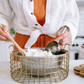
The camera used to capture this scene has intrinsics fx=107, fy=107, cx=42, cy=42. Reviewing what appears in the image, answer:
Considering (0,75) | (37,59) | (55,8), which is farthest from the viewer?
(55,8)

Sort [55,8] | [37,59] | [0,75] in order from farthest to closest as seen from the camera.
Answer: [55,8], [0,75], [37,59]

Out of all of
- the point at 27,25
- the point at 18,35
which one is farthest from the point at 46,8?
the point at 18,35

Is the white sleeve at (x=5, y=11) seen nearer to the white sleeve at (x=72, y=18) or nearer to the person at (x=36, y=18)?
the person at (x=36, y=18)

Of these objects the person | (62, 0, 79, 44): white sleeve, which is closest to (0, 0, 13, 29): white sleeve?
the person

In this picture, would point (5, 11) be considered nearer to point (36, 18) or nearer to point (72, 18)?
point (36, 18)

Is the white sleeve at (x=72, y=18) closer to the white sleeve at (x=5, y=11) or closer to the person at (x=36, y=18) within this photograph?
the person at (x=36, y=18)

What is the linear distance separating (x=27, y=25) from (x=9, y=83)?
1.68ft

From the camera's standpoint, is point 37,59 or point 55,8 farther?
point 55,8

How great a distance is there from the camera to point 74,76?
457 millimetres

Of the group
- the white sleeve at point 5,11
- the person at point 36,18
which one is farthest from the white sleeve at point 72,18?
the white sleeve at point 5,11

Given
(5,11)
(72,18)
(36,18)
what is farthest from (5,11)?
(72,18)

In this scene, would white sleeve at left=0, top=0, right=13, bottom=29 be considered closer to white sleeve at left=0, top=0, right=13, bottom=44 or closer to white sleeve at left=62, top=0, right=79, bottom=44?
white sleeve at left=0, top=0, right=13, bottom=44

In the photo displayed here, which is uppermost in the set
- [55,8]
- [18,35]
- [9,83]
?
[55,8]

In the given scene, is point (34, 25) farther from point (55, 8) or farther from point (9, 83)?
point (9, 83)
